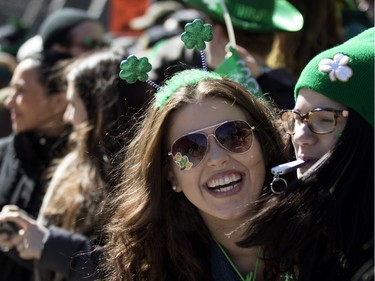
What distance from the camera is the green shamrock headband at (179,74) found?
2.78m

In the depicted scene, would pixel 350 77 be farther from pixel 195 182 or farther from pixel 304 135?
pixel 195 182

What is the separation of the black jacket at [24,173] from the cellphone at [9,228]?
392 millimetres

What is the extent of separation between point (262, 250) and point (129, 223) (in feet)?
1.59

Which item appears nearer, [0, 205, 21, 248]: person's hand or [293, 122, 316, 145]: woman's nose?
[293, 122, 316, 145]: woman's nose

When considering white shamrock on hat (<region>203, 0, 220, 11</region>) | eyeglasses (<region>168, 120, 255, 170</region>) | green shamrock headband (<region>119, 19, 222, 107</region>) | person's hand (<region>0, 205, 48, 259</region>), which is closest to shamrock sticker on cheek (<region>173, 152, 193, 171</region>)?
eyeglasses (<region>168, 120, 255, 170</region>)

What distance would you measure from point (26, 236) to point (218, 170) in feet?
4.04

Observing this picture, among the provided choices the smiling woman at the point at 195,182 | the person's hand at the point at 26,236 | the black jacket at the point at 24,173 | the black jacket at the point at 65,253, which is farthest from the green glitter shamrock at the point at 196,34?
the black jacket at the point at 24,173

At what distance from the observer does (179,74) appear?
2.85 m

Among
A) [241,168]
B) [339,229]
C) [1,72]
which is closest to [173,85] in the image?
[241,168]

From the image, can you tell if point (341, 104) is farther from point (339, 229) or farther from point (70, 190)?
point (70, 190)

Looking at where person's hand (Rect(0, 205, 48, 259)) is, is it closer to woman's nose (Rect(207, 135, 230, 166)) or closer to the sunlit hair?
the sunlit hair

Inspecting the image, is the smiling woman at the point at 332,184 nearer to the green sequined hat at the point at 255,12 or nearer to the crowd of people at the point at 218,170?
the crowd of people at the point at 218,170

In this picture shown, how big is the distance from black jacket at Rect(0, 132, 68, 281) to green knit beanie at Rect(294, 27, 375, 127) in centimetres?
209

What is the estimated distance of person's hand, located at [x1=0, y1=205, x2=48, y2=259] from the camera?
11.4 ft
